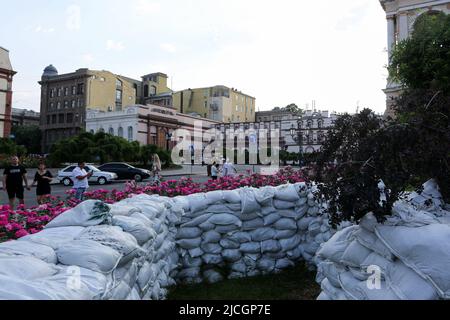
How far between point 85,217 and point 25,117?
7704 centimetres

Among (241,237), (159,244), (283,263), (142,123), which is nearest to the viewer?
(159,244)

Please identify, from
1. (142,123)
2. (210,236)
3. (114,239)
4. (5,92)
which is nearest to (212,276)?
(210,236)

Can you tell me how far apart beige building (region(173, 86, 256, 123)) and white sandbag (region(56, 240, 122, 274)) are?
202 ft

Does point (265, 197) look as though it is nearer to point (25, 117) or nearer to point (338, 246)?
point (338, 246)

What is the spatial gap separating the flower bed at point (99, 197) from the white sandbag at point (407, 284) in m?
1.82

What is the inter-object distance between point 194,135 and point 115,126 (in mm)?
11639

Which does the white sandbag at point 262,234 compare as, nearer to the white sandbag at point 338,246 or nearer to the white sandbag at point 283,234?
the white sandbag at point 283,234

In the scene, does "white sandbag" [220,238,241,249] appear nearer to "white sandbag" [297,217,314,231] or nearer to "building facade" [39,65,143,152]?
"white sandbag" [297,217,314,231]

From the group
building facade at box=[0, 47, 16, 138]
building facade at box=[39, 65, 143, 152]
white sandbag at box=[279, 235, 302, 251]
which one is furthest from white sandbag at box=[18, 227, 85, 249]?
building facade at box=[39, 65, 143, 152]

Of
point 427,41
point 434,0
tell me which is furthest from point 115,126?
point 427,41

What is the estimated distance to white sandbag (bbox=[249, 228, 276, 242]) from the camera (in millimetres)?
5105

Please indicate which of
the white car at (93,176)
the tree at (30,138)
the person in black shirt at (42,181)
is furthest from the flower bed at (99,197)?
the tree at (30,138)

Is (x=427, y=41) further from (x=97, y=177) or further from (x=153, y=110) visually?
(x=153, y=110)

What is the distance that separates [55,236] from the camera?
2.61 meters
